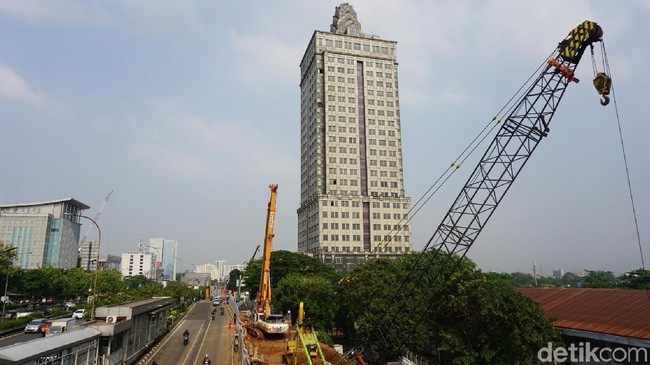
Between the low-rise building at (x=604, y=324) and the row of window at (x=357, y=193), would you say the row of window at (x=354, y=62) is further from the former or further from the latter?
the low-rise building at (x=604, y=324)

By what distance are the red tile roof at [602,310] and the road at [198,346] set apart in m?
33.4

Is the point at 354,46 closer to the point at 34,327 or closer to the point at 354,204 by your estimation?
the point at 354,204

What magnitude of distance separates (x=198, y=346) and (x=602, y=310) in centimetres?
4425

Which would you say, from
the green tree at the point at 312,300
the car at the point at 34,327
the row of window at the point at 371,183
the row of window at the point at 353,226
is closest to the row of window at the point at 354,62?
the row of window at the point at 371,183

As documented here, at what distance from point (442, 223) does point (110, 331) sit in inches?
1141

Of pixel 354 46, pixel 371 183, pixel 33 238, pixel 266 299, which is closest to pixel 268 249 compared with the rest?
pixel 266 299

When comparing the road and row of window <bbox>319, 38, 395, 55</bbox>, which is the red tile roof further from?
row of window <bbox>319, 38, 395, 55</bbox>

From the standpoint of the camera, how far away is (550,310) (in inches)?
1773

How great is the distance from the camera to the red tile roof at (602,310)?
3459 centimetres

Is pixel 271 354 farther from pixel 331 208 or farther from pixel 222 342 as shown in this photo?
pixel 331 208

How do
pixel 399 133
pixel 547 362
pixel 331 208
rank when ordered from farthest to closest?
pixel 399 133, pixel 331 208, pixel 547 362

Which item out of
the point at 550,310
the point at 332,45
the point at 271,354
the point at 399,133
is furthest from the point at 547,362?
the point at 332,45

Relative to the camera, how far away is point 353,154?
426 ft

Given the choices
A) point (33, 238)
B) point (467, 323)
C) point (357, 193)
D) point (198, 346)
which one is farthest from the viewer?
point (33, 238)
